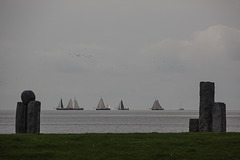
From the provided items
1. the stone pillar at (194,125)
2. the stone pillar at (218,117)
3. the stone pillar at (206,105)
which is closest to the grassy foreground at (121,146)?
the stone pillar at (218,117)

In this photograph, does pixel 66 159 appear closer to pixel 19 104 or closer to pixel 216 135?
pixel 216 135

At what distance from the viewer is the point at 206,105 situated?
925 inches

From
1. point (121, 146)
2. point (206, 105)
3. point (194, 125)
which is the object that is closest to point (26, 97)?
point (121, 146)

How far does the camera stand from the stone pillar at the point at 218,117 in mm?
22797

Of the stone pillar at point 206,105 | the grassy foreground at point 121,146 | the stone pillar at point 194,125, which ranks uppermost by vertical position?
the stone pillar at point 206,105

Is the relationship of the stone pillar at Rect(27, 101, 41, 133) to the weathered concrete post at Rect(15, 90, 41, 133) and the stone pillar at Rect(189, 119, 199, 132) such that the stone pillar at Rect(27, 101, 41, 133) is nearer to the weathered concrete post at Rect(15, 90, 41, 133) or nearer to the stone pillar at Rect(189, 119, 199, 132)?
the weathered concrete post at Rect(15, 90, 41, 133)

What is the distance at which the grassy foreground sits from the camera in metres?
15.7

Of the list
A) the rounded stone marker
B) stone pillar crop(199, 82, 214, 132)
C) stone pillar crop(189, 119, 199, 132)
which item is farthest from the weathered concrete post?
stone pillar crop(199, 82, 214, 132)

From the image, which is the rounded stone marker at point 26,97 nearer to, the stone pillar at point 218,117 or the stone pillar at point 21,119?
the stone pillar at point 21,119

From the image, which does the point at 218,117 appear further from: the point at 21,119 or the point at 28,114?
the point at 21,119

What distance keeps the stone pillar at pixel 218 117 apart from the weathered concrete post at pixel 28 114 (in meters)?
8.94

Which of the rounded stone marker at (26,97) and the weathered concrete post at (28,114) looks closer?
the weathered concrete post at (28,114)

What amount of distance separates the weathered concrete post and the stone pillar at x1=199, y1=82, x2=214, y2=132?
332 inches

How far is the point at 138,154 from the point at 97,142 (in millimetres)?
2200
